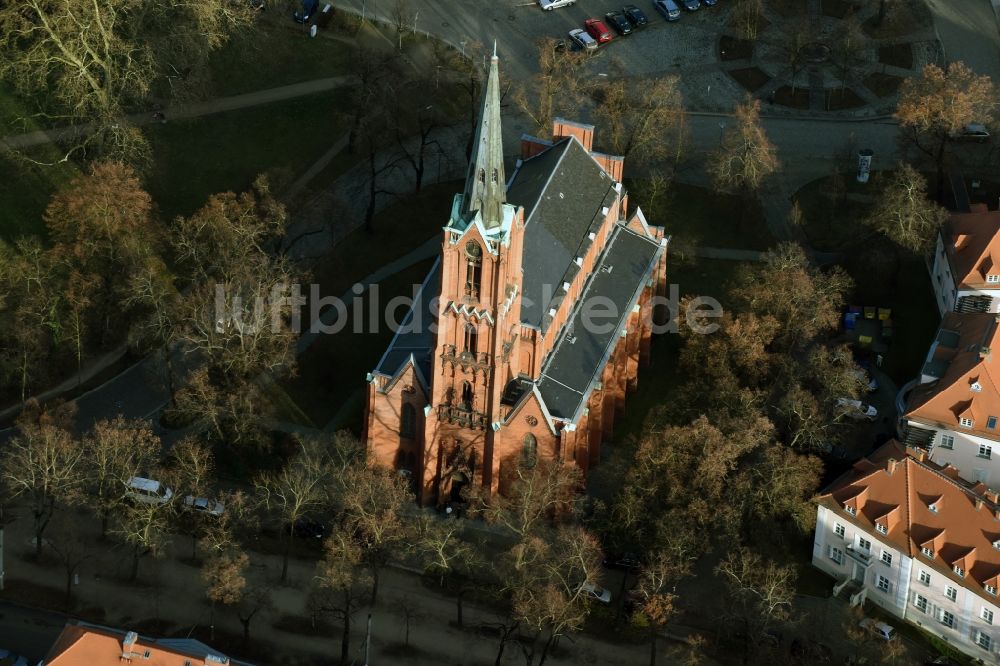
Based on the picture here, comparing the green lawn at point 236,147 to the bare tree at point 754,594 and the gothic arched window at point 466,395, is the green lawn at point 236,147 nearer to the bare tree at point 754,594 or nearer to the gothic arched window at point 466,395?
the gothic arched window at point 466,395

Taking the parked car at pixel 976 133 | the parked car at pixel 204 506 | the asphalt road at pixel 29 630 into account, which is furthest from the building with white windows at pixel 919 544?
the asphalt road at pixel 29 630

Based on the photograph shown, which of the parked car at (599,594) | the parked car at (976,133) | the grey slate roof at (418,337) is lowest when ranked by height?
the parked car at (599,594)

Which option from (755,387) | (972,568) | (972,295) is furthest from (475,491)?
(972,295)

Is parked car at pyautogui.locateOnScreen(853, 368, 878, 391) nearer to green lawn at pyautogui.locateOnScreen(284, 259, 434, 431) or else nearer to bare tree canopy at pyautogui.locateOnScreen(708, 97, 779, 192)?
bare tree canopy at pyautogui.locateOnScreen(708, 97, 779, 192)

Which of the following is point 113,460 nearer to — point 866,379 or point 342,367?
point 342,367

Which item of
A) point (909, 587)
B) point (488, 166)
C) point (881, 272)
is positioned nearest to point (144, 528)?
point (488, 166)
